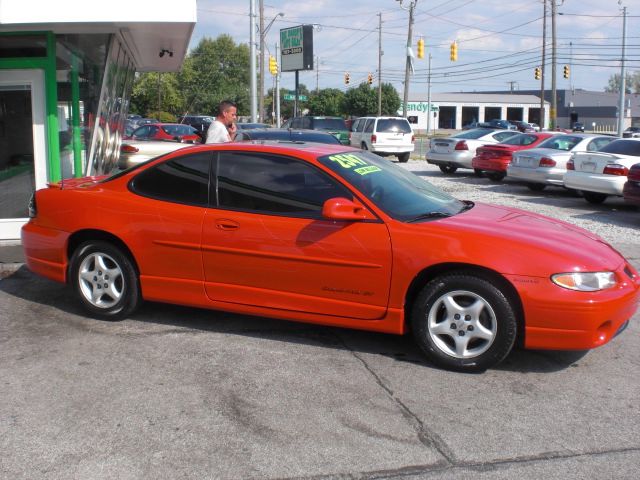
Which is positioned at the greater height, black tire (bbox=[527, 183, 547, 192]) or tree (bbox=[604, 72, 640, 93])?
tree (bbox=[604, 72, 640, 93])

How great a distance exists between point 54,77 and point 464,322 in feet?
21.4

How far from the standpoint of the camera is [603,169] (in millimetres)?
13203

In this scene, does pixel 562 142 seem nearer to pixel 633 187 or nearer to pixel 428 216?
pixel 633 187

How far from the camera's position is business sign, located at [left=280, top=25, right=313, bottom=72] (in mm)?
36625

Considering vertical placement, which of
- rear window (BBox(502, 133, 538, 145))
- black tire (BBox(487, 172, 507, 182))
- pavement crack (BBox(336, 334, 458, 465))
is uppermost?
rear window (BBox(502, 133, 538, 145))

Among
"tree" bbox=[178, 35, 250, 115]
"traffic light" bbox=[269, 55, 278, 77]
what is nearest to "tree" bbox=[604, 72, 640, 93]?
"tree" bbox=[178, 35, 250, 115]

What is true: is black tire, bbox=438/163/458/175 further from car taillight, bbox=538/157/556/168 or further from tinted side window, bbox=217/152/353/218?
tinted side window, bbox=217/152/353/218

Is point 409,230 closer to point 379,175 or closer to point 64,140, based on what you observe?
point 379,175

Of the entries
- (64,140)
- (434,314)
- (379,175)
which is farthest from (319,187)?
(64,140)

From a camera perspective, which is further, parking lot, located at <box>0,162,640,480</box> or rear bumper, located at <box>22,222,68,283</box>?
rear bumper, located at <box>22,222,68,283</box>

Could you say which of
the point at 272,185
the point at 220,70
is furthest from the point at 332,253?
the point at 220,70

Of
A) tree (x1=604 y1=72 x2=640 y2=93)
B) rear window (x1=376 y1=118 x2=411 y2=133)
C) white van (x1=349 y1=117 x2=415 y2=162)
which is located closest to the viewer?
white van (x1=349 y1=117 x2=415 y2=162)

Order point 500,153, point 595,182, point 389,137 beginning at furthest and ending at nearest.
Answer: point 389,137 → point 500,153 → point 595,182

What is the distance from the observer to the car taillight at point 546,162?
607 inches
